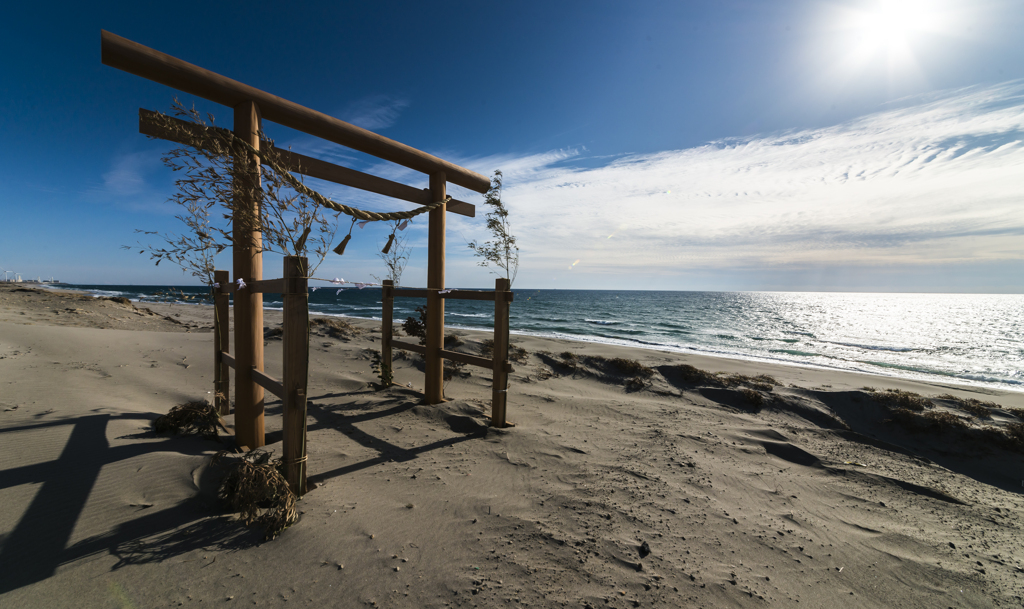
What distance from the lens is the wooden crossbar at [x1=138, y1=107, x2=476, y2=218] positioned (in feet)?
10.4

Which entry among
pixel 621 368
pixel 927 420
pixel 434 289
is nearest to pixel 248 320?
pixel 434 289

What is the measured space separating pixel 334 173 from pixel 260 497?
3.58 m

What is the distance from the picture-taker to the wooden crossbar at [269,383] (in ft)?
9.70

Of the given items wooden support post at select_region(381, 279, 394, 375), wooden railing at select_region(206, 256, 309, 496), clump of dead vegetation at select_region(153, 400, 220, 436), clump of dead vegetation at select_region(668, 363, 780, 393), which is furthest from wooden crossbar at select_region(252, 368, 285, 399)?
clump of dead vegetation at select_region(668, 363, 780, 393)

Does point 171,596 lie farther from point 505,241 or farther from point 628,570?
point 505,241

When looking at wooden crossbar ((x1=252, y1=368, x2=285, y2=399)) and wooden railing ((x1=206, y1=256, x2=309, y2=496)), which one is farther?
wooden crossbar ((x1=252, y1=368, x2=285, y2=399))

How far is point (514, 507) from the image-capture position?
3.09 metres

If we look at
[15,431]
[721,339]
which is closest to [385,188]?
[15,431]

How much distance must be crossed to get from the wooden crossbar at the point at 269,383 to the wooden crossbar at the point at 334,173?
1.92 m

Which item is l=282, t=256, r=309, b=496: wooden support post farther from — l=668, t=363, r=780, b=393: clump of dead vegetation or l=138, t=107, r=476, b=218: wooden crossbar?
l=668, t=363, r=780, b=393: clump of dead vegetation

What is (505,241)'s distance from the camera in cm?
668

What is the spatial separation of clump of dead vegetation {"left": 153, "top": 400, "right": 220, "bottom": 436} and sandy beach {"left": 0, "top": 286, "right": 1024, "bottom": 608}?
18 centimetres

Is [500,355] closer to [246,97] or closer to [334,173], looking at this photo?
[334,173]

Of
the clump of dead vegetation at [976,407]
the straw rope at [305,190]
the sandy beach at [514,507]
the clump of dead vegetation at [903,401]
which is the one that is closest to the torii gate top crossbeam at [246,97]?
the straw rope at [305,190]
